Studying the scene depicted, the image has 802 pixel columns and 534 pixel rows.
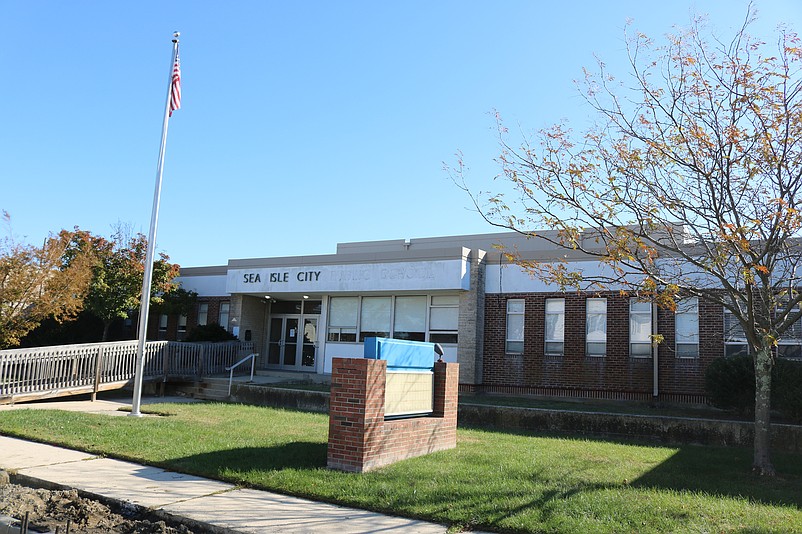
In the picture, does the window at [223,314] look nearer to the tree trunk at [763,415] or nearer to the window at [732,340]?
the window at [732,340]

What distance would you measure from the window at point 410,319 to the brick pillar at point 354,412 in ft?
41.9

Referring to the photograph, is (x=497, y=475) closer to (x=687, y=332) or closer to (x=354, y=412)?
(x=354, y=412)

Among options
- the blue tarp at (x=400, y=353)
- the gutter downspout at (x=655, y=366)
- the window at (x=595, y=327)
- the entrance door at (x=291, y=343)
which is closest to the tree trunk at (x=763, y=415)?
the blue tarp at (x=400, y=353)

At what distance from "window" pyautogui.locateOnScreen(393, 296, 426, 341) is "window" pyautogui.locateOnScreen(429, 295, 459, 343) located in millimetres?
359

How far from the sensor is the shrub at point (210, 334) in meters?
23.4

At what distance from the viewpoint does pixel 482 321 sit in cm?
2038

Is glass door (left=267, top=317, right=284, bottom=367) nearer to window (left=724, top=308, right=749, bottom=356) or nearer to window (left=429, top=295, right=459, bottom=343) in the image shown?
window (left=429, top=295, right=459, bottom=343)

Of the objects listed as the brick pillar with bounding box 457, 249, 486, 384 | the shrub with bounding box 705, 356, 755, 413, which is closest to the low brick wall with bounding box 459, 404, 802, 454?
the shrub with bounding box 705, 356, 755, 413

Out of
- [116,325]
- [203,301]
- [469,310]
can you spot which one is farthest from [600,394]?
[116,325]

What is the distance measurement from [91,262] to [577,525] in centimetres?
1929

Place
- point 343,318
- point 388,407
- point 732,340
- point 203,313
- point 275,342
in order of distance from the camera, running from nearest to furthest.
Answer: point 388,407
point 732,340
point 343,318
point 275,342
point 203,313

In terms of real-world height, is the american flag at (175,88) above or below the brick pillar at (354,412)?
above

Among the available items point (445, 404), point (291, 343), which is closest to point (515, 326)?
point (291, 343)

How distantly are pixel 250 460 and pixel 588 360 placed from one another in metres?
12.3
